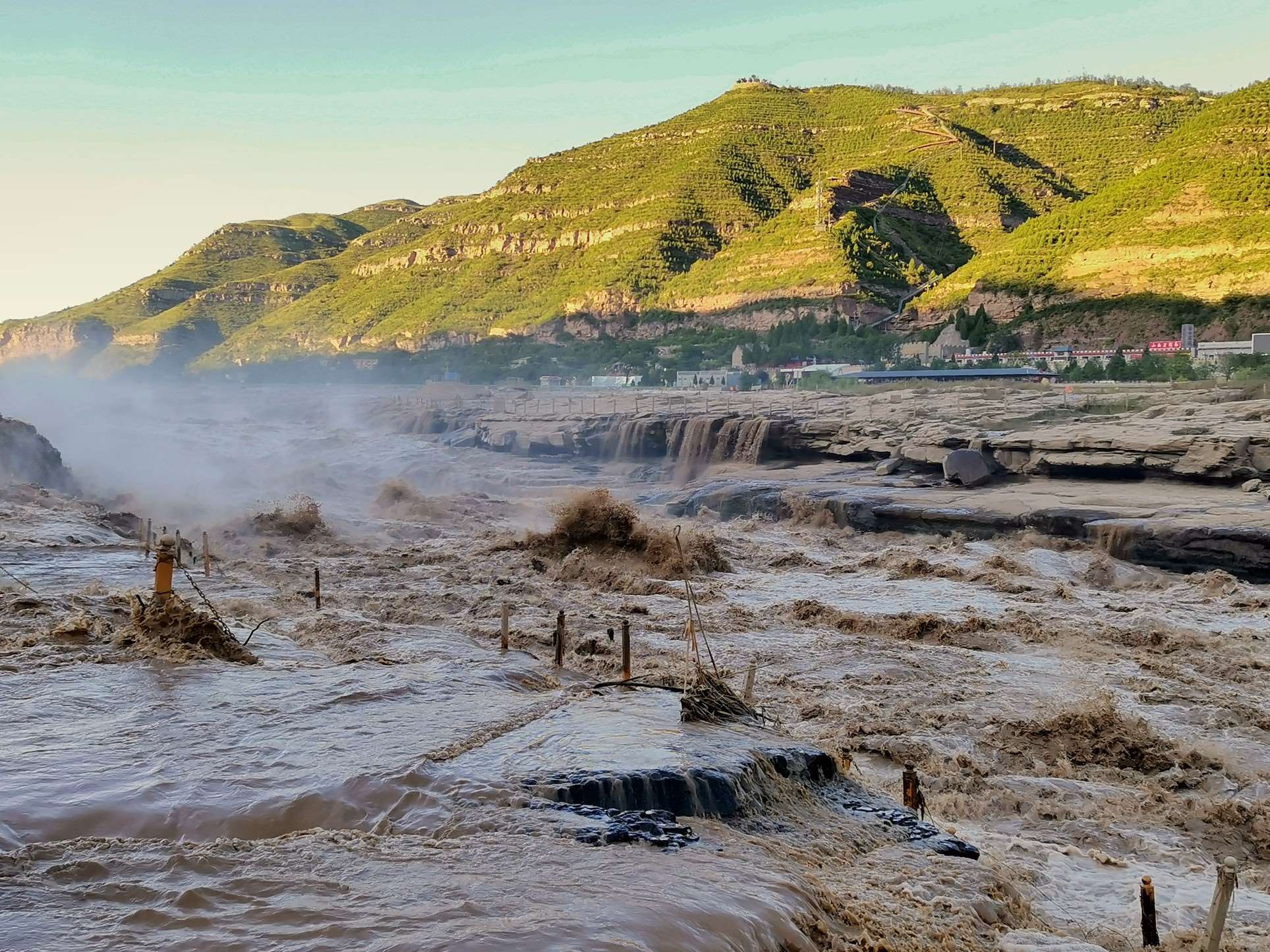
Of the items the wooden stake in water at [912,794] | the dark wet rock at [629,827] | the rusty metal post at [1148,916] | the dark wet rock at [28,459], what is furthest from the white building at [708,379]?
the rusty metal post at [1148,916]

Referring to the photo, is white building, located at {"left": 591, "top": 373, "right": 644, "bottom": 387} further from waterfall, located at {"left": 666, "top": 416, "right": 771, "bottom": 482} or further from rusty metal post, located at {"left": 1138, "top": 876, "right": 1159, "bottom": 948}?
rusty metal post, located at {"left": 1138, "top": 876, "right": 1159, "bottom": 948}

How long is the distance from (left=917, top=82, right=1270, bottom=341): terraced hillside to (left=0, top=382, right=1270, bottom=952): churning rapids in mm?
36661

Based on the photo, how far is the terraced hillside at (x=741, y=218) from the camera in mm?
81250

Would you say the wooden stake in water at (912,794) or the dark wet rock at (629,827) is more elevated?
the dark wet rock at (629,827)

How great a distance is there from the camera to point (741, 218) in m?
94.1

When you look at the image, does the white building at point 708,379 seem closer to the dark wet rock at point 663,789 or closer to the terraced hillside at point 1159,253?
the terraced hillside at point 1159,253

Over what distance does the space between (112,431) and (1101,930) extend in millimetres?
54700

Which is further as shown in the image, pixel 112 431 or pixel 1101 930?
pixel 112 431

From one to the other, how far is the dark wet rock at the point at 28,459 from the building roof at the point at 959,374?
30902mm

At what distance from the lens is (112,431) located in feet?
168

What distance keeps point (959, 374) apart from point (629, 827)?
3756cm

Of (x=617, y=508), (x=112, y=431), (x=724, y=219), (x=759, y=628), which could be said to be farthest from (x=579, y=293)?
(x=759, y=628)

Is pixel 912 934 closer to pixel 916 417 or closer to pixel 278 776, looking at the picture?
pixel 278 776

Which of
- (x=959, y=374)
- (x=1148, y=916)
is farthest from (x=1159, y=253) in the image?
(x=1148, y=916)
